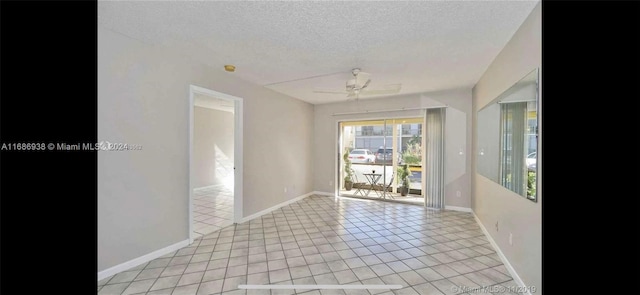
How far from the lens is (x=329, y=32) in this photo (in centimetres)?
212

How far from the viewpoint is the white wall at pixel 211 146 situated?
21.3ft

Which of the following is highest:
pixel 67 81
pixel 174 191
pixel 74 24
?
pixel 74 24

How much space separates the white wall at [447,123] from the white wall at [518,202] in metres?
1.21

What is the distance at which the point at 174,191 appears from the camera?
2725 millimetres

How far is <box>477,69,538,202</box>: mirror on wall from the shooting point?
1769mm

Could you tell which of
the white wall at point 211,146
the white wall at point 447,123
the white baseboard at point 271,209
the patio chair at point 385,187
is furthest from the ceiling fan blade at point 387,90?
the white wall at point 211,146

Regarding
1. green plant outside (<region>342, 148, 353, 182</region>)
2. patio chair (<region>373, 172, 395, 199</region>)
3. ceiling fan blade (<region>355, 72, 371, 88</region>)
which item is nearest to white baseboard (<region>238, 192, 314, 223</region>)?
green plant outside (<region>342, 148, 353, 182</region>)

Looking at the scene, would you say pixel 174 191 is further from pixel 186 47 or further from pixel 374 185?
pixel 374 185

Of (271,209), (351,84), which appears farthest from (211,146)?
(351,84)

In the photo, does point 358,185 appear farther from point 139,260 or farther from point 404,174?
point 139,260
